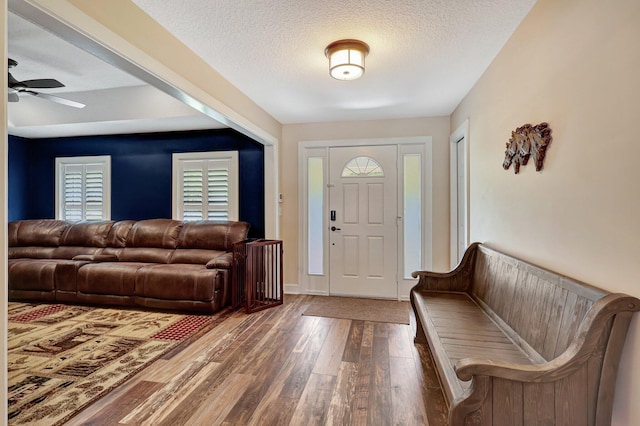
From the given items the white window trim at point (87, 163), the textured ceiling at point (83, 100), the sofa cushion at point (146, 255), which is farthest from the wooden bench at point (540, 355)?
the white window trim at point (87, 163)

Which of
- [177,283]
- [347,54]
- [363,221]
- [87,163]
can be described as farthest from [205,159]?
[347,54]

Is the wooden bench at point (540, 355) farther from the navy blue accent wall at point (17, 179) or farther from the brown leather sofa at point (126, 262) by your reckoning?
the navy blue accent wall at point (17, 179)

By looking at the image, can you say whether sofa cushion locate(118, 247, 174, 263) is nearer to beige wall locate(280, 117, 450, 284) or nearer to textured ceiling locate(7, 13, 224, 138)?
beige wall locate(280, 117, 450, 284)

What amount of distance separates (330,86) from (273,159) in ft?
4.75

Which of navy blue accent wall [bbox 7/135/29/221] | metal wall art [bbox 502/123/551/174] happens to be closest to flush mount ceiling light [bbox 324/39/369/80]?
metal wall art [bbox 502/123/551/174]

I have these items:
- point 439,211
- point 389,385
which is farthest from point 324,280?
point 389,385

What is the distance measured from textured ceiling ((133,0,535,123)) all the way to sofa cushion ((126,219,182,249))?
7.30 ft

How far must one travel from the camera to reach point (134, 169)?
484cm

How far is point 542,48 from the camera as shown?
176 cm

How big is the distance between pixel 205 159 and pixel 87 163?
2.07 metres

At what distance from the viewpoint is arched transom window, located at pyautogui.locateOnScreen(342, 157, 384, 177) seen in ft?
14.1

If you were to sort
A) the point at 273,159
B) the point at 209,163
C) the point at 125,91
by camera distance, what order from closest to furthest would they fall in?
the point at 125,91
the point at 273,159
the point at 209,163

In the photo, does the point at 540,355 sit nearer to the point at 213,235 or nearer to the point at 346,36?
the point at 346,36

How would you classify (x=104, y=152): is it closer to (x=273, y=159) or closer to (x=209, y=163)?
(x=209, y=163)
